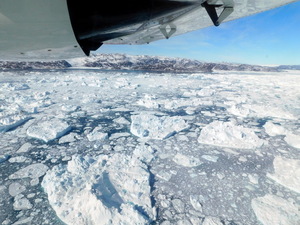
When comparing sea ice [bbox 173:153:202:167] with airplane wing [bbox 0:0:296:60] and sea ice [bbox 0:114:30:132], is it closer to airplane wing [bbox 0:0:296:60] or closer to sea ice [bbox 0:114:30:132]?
airplane wing [bbox 0:0:296:60]

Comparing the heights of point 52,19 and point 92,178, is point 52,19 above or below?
above

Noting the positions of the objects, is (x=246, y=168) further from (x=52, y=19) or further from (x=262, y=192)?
(x=52, y=19)

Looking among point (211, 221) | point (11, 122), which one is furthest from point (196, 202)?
point (11, 122)

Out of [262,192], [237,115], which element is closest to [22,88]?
[237,115]

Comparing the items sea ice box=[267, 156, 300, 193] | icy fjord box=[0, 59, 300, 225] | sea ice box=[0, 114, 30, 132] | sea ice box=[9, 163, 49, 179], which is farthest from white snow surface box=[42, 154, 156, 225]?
sea ice box=[0, 114, 30, 132]

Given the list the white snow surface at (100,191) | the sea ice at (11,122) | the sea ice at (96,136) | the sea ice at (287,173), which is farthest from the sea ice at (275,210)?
the sea ice at (11,122)

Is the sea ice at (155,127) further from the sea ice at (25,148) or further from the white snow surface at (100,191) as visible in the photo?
the sea ice at (25,148)
